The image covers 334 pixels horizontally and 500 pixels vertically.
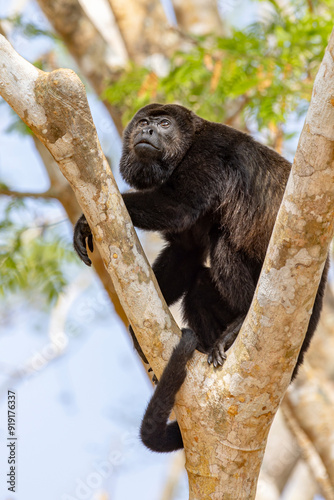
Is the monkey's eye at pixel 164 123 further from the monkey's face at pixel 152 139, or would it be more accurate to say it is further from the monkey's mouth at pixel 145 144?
the monkey's mouth at pixel 145 144

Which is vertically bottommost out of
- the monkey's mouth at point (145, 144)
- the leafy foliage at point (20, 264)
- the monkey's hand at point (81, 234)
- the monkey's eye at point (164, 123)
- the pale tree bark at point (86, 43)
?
the leafy foliage at point (20, 264)

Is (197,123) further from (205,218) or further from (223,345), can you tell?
(223,345)

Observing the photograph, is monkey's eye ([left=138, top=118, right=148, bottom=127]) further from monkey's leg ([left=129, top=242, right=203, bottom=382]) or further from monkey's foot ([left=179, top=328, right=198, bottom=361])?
monkey's foot ([left=179, top=328, right=198, bottom=361])

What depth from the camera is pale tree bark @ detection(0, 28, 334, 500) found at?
2.34 metres

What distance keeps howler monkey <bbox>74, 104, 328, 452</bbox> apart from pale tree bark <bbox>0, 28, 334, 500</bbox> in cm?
18

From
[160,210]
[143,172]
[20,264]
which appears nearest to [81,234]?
[160,210]

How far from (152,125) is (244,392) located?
6.52ft

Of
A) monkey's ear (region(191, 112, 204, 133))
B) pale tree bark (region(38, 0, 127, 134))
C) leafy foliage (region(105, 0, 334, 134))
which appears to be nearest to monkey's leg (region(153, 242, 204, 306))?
monkey's ear (region(191, 112, 204, 133))

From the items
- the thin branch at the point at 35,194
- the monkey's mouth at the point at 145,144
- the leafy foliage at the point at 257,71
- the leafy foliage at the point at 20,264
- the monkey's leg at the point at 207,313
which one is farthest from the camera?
the thin branch at the point at 35,194

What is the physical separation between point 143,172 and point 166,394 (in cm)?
170

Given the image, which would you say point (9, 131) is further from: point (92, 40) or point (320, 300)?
point (320, 300)

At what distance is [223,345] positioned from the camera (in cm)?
298

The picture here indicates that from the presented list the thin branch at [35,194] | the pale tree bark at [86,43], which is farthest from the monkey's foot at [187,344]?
the pale tree bark at [86,43]

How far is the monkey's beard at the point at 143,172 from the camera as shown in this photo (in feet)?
12.3
